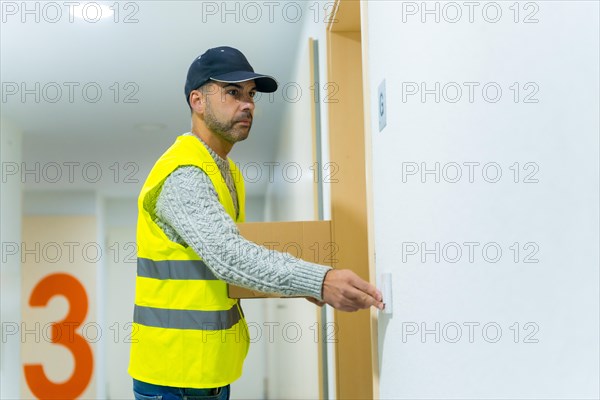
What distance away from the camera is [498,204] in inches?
39.4

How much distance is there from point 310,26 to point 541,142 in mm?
2371

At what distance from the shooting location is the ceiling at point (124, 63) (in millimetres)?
3432

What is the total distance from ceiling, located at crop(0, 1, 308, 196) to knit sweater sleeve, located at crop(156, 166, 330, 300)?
1959 millimetres

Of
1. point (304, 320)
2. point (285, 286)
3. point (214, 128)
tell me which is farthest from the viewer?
point (304, 320)

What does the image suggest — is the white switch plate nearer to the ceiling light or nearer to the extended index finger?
the extended index finger

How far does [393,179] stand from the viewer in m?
1.46

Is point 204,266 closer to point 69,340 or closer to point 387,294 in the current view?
point 387,294

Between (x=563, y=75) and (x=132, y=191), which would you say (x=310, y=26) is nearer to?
(x=563, y=75)

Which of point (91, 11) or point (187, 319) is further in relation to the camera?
point (91, 11)

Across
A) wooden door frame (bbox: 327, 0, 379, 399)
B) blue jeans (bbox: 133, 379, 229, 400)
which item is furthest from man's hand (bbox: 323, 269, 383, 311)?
wooden door frame (bbox: 327, 0, 379, 399)

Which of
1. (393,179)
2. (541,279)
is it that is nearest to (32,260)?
(393,179)

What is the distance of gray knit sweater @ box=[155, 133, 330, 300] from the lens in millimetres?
1454

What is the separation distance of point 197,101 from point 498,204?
1.10 meters

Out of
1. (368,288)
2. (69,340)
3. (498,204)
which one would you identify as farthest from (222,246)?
(69,340)
